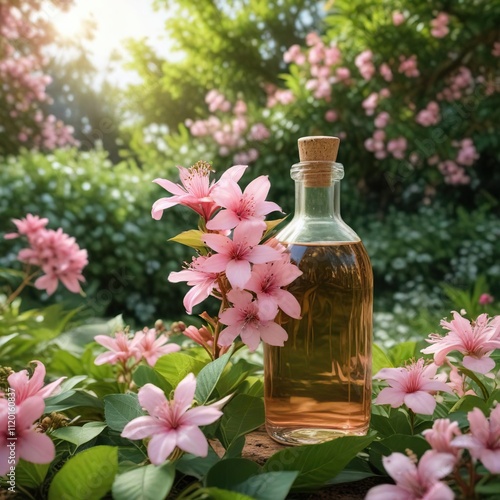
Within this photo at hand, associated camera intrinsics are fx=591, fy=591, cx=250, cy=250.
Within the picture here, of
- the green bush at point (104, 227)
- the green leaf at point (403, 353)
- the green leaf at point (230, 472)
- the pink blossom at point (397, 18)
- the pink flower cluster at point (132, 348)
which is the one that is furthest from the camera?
the pink blossom at point (397, 18)

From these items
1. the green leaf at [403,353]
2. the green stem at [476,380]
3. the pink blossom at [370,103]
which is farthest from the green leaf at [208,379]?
the pink blossom at [370,103]

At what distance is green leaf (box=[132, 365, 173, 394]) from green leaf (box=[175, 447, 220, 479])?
8.2 inches

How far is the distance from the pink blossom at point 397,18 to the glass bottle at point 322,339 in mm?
4876

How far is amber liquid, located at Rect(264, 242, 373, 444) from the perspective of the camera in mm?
941

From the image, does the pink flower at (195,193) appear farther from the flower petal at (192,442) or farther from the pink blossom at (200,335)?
the flower petal at (192,442)

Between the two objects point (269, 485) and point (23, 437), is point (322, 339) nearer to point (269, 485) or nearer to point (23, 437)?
point (269, 485)

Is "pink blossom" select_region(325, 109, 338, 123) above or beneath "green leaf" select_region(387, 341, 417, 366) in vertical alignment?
above

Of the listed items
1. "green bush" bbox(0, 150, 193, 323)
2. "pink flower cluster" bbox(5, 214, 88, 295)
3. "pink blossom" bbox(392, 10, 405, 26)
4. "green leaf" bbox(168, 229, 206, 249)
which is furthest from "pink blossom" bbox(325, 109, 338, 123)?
"green leaf" bbox(168, 229, 206, 249)

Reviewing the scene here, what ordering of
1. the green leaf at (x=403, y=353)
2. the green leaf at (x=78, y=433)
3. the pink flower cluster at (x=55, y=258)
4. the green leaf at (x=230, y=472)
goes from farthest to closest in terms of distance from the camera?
the pink flower cluster at (x=55, y=258) → the green leaf at (x=403, y=353) → the green leaf at (x=78, y=433) → the green leaf at (x=230, y=472)

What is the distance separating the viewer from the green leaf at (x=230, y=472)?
707mm

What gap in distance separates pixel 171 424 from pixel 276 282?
0.27 meters

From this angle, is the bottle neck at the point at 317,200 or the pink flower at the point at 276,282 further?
the bottle neck at the point at 317,200

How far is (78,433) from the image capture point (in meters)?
0.83

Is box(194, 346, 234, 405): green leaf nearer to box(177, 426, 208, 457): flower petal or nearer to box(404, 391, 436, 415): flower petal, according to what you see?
box(177, 426, 208, 457): flower petal
